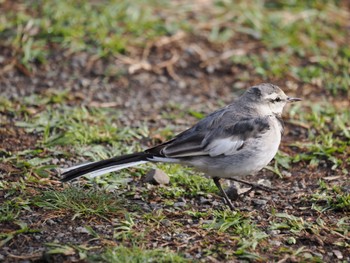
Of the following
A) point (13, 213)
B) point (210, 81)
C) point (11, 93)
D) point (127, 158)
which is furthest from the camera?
point (210, 81)

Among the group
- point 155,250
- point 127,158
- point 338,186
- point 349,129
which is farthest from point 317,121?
point 155,250

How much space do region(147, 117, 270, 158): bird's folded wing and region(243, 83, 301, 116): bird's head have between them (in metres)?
0.35

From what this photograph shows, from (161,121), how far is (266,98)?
2.07 m

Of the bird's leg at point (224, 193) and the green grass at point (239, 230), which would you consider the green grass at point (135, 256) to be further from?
the bird's leg at point (224, 193)

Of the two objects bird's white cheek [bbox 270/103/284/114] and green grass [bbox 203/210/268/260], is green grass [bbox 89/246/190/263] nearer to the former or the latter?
green grass [bbox 203/210/268/260]

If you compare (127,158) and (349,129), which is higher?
(127,158)

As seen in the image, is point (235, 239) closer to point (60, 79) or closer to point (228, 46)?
point (60, 79)

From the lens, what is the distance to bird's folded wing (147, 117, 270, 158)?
253 inches

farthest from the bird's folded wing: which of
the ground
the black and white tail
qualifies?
the ground

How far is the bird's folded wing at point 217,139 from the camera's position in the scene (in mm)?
6418

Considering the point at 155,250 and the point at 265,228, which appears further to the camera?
the point at 265,228

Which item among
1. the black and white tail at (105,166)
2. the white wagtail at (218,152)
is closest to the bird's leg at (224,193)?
the white wagtail at (218,152)

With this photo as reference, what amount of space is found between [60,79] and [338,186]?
14.6ft

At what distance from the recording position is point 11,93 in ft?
29.7
